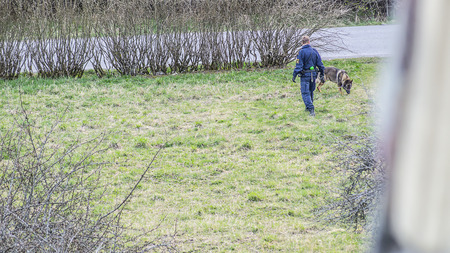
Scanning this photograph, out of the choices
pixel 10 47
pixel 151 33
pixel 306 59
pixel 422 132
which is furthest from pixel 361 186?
pixel 10 47

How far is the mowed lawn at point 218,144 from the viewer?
580cm

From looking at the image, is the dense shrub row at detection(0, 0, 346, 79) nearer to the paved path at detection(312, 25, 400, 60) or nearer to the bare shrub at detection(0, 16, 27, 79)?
the bare shrub at detection(0, 16, 27, 79)

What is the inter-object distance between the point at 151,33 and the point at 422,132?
13.8 meters

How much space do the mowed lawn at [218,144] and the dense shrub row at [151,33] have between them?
614 millimetres

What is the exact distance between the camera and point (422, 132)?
0.76ft

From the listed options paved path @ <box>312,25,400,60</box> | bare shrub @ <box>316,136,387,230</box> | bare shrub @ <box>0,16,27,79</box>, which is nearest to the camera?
bare shrub @ <box>316,136,387,230</box>

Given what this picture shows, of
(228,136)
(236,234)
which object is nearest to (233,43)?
(228,136)

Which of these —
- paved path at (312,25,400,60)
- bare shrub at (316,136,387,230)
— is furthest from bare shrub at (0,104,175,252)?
paved path at (312,25,400,60)

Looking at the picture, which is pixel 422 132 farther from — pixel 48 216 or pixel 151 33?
pixel 151 33

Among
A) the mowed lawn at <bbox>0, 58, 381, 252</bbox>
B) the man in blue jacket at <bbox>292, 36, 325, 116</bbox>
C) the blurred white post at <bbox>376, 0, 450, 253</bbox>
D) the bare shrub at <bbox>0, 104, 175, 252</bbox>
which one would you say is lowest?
the mowed lawn at <bbox>0, 58, 381, 252</bbox>

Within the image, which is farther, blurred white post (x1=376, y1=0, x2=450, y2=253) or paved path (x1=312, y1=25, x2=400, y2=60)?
paved path (x1=312, y1=25, x2=400, y2=60)

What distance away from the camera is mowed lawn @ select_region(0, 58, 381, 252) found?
5.80 metres

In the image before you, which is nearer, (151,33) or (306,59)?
(306,59)

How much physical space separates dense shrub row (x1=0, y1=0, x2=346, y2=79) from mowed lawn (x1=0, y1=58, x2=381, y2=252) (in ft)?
2.02
